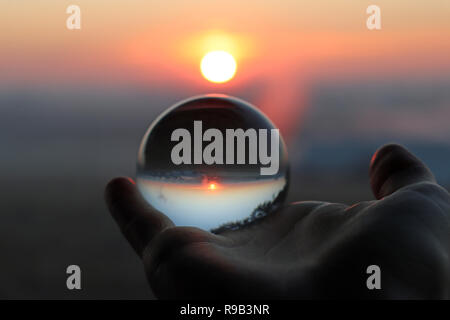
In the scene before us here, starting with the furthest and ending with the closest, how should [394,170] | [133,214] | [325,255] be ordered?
[394,170]
[133,214]
[325,255]

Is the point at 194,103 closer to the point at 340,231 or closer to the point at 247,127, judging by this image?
the point at 247,127

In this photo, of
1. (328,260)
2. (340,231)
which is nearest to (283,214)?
(340,231)

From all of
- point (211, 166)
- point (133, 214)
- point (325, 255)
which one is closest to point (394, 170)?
point (325, 255)

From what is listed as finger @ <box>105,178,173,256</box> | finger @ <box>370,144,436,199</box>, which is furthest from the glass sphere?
finger @ <box>370,144,436,199</box>

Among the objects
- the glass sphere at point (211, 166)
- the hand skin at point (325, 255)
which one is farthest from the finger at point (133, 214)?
the glass sphere at point (211, 166)

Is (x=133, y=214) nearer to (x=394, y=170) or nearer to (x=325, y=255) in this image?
(x=325, y=255)

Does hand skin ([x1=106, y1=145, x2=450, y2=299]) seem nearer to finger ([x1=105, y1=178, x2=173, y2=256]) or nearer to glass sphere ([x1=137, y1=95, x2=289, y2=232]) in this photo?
finger ([x1=105, y1=178, x2=173, y2=256])

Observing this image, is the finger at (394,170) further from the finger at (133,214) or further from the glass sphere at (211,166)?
the finger at (133,214)
